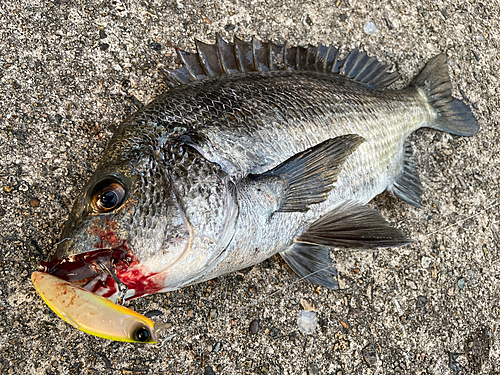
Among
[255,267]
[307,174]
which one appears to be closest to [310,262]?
A: [255,267]

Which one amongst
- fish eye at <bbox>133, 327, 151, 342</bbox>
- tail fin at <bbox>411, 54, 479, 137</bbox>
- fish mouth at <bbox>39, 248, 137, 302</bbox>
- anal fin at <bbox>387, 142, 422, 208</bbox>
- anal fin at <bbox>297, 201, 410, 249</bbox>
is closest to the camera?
fish eye at <bbox>133, 327, 151, 342</bbox>

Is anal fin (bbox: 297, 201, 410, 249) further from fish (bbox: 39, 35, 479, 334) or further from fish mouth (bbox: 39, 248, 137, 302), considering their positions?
fish mouth (bbox: 39, 248, 137, 302)

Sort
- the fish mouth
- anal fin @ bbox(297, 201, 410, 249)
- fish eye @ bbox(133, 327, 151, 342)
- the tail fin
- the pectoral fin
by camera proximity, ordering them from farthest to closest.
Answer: the tail fin, anal fin @ bbox(297, 201, 410, 249), the pectoral fin, the fish mouth, fish eye @ bbox(133, 327, 151, 342)

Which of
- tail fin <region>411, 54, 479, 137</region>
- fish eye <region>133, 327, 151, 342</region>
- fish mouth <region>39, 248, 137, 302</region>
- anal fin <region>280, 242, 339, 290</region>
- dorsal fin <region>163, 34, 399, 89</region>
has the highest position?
dorsal fin <region>163, 34, 399, 89</region>

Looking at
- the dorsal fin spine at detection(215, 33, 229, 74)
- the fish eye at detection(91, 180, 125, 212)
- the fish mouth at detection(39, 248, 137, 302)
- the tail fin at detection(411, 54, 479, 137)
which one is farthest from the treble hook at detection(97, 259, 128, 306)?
the tail fin at detection(411, 54, 479, 137)

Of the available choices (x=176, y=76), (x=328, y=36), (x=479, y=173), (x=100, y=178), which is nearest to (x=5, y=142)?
(x=100, y=178)

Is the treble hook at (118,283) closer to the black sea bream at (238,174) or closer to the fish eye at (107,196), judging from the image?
the black sea bream at (238,174)
